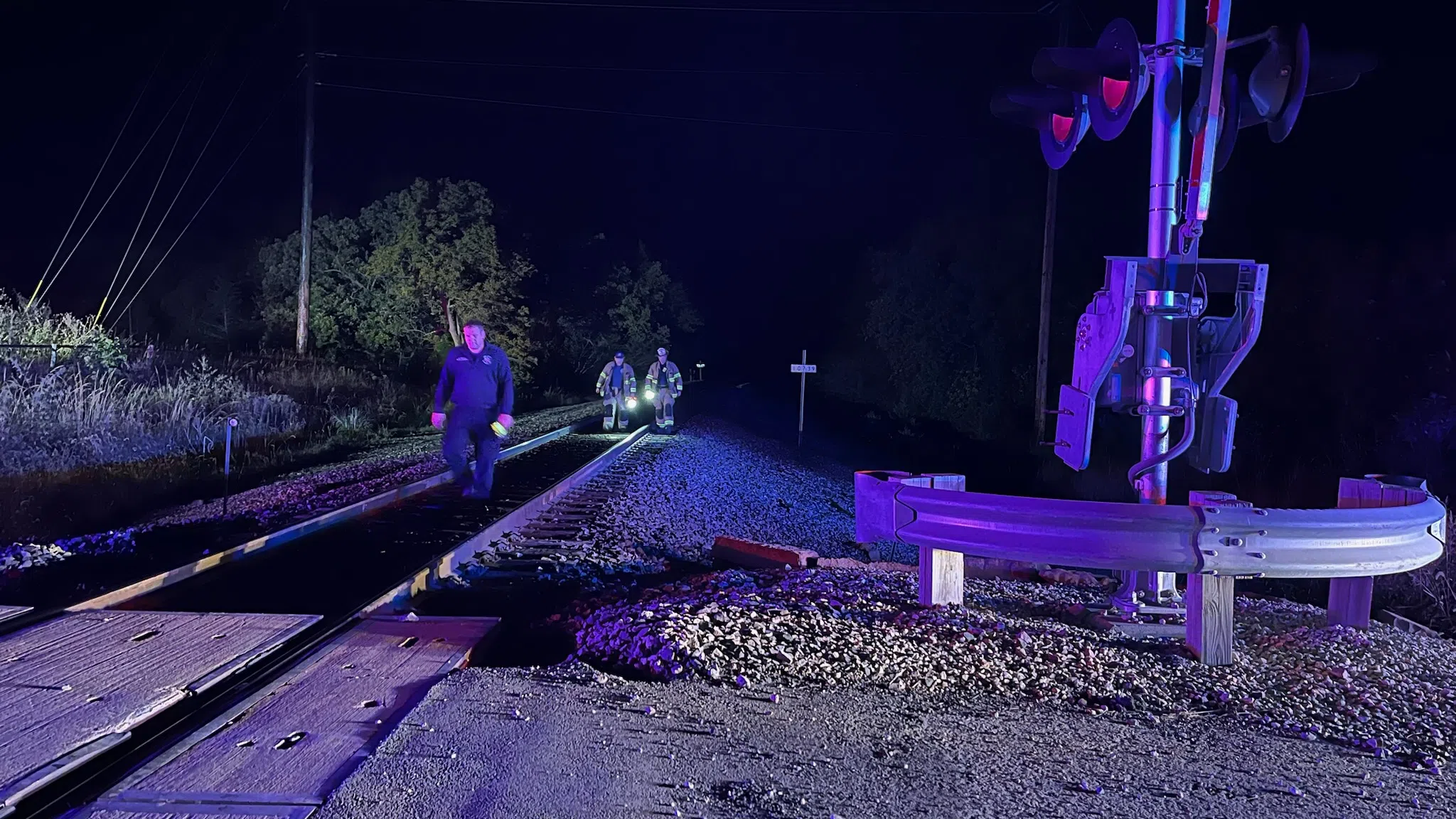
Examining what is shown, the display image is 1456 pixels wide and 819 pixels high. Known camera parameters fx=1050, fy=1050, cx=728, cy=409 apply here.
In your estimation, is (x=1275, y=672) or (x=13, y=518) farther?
(x=13, y=518)

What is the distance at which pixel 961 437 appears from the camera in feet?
112

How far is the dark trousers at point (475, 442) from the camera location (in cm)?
1184

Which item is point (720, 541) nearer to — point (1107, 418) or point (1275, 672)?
point (1275, 672)

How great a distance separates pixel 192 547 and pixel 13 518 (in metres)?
2.81

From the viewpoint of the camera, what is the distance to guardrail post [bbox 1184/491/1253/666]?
16.9ft

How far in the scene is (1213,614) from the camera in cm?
520

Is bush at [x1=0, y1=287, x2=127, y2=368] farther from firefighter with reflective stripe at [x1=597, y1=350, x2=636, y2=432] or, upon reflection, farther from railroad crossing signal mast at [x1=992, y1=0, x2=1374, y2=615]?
railroad crossing signal mast at [x1=992, y1=0, x2=1374, y2=615]

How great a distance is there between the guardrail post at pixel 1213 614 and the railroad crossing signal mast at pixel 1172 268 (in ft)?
2.83

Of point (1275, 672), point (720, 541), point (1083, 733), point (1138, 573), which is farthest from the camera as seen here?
point (720, 541)

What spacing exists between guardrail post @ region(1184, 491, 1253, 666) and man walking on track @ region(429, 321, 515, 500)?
792 cm

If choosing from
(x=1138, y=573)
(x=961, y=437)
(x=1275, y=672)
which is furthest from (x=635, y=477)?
(x=961, y=437)

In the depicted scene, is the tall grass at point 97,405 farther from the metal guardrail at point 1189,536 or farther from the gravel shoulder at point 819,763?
the metal guardrail at point 1189,536

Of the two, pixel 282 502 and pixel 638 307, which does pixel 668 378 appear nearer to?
pixel 282 502

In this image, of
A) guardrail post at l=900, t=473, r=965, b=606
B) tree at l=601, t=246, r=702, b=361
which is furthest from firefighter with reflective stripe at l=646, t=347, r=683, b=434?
tree at l=601, t=246, r=702, b=361
